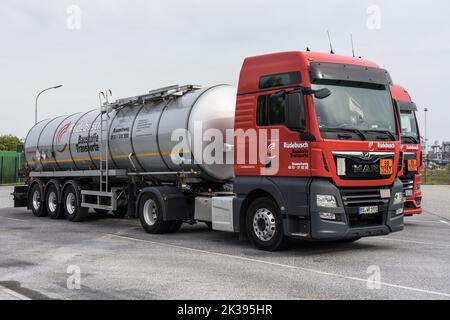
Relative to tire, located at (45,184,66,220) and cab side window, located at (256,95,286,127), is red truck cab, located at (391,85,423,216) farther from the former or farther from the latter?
tire, located at (45,184,66,220)

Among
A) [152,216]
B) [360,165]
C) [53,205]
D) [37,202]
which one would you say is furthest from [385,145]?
[37,202]

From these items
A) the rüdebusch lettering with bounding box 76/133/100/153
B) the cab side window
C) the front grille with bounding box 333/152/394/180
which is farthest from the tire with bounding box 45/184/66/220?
the front grille with bounding box 333/152/394/180

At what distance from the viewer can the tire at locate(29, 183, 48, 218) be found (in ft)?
57.4

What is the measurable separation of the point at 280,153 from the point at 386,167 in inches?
74.4

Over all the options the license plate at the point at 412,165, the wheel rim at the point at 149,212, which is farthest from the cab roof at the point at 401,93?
the wheel rim at the point at 149,212

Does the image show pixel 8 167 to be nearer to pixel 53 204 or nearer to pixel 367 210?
pixel 53 204

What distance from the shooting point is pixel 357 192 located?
30.7ft

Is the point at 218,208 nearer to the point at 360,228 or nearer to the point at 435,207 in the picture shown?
the point at 360,228

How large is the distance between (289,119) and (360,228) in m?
2.19

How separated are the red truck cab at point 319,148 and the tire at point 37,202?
31.0 ft

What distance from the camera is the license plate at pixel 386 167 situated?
31.5ft

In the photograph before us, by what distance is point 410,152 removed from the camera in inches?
563

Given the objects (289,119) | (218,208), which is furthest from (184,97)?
(289,119)

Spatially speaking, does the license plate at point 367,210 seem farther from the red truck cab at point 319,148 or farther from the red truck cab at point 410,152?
the red truck cab at point 410,152
